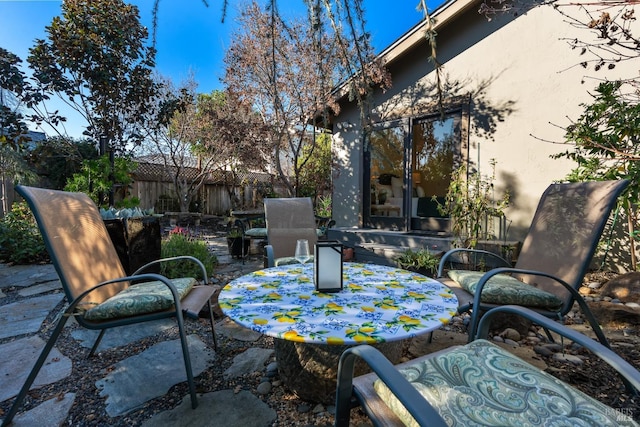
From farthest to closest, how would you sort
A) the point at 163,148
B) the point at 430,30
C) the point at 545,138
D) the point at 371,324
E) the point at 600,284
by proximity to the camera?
1. the point at 163,148
2. the point at 545,138
3. the point at 600,284
4. the point at 371,324
5. the point at 430,30

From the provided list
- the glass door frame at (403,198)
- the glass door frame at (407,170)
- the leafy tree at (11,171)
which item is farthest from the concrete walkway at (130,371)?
the leafy tree at (11,171)

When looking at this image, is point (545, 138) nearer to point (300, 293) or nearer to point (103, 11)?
point (300, 293)

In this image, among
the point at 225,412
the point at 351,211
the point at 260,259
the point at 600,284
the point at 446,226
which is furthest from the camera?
the point at 351,211

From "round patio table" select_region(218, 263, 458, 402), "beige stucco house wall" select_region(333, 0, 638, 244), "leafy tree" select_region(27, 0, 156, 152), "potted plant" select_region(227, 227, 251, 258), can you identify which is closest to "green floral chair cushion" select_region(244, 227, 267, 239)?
"potted plant" select_region(227, 227, 251, 258)

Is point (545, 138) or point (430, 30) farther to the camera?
point (545, 138)

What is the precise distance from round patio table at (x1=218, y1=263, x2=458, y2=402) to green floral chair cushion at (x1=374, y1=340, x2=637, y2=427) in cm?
16

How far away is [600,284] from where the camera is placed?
3.25m

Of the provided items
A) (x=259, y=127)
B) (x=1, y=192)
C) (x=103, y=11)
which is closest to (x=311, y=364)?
(x=103, y=11)

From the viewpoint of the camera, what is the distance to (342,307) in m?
1.39

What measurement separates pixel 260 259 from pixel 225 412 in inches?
143

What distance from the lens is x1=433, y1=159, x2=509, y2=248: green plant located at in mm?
4062

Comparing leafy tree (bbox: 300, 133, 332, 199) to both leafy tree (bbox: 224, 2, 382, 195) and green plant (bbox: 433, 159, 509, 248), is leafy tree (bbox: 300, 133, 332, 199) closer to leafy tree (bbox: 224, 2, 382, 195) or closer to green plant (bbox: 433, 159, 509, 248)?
leafy tree (bbox: 224, 2, 382, 195)

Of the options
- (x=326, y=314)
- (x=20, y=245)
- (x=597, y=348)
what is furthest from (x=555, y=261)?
(x=20, y=245)

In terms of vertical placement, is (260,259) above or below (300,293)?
below
